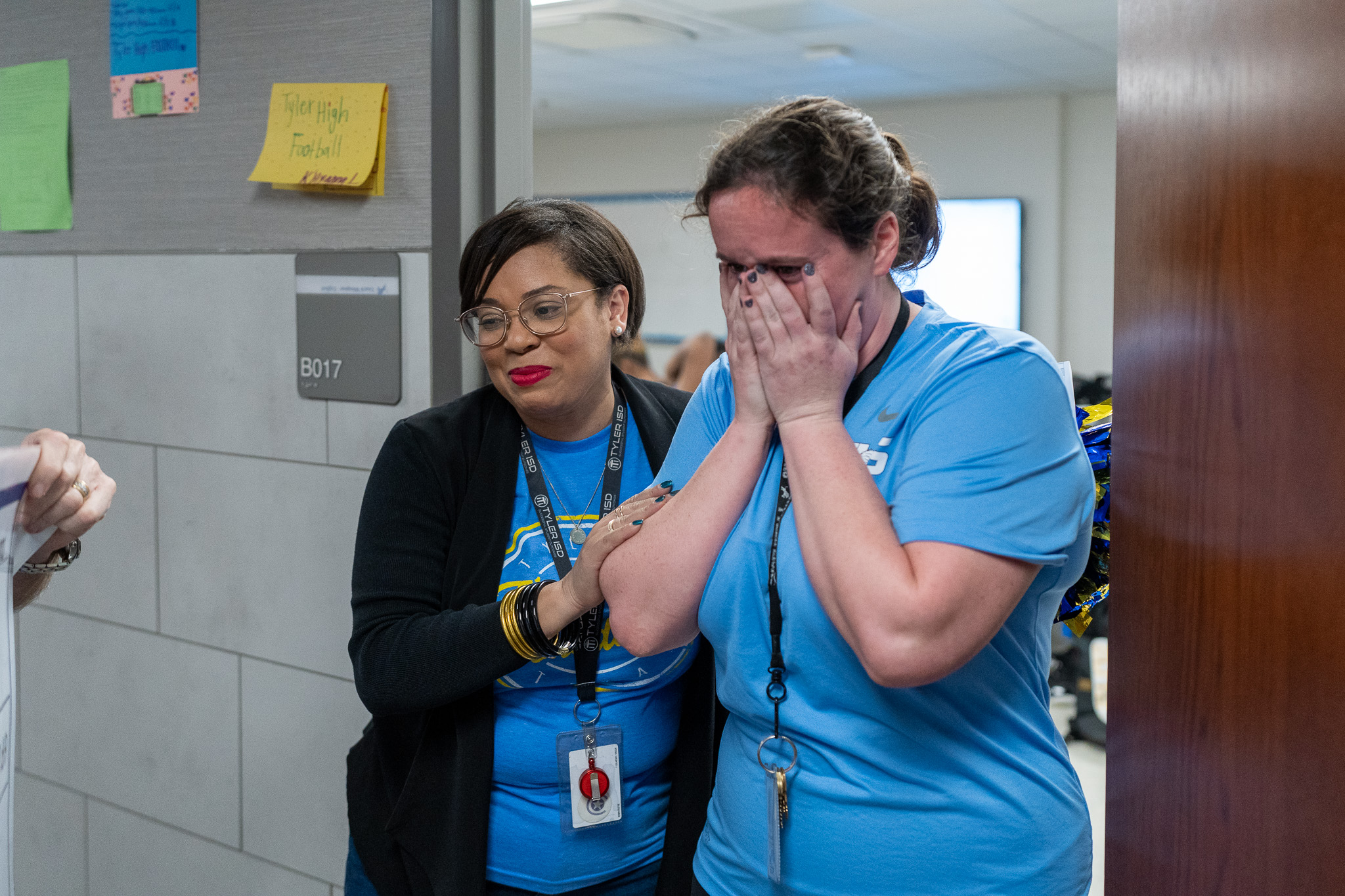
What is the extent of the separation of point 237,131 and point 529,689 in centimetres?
119

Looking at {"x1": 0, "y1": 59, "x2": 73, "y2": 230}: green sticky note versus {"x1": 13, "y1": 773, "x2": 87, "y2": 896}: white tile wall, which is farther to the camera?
{"x1": 13, "y1": 773, "x2": 87, "y2": 896}: white tile wall

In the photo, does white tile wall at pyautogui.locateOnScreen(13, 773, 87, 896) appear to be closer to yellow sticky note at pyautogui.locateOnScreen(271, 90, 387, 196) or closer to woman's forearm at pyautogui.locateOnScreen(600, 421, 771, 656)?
yellow sticky note at pyautogui.locateOnScreen(271, 90, 387, 196)

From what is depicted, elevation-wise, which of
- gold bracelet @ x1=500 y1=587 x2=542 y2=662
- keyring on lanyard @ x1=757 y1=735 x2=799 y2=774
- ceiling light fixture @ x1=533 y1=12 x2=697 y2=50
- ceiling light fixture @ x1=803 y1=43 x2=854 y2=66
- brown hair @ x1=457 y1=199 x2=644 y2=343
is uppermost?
ceiling light fixture @ x1=803 y1=43 x2=854 y2=66

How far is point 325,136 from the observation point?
6.01 feet

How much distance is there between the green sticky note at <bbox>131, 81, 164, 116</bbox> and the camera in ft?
6.81

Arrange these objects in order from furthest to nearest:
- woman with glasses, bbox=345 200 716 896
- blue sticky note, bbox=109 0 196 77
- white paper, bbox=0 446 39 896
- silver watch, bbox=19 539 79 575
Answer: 1. blue sticky note, bbox=109 0 196 77
2. woman with glasses, bbox=345 200 716 896
3. silver watch, bbox=19 539 79 575
4. white paper, bbox=0 446 39 896

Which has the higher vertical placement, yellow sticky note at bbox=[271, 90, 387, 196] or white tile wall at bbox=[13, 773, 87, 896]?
yellow sticky note at bbox=[271, 90, 387, 196]

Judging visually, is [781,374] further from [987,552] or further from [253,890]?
[253,890]

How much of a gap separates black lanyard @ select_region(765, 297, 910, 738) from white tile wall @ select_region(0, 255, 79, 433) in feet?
5.94

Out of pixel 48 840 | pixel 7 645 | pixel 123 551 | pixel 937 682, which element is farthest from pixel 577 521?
pixel 48 840

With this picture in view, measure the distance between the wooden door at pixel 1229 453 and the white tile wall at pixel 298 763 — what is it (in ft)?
4.31

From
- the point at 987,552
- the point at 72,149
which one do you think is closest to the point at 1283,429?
the point at 987,552

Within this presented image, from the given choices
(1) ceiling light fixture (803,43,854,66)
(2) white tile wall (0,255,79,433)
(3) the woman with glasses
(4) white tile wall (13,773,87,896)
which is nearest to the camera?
(3) the woman with glasses

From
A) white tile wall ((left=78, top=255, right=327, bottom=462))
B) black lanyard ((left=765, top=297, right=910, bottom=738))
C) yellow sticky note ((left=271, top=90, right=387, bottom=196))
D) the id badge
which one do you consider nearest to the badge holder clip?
the id badge
